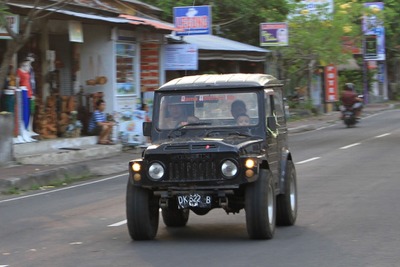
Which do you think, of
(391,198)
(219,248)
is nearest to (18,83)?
(391,198)

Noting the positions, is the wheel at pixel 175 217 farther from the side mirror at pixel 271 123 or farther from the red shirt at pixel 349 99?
the red shirt at pixel 349 99

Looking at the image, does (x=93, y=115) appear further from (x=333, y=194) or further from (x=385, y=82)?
(x=385, y=82)

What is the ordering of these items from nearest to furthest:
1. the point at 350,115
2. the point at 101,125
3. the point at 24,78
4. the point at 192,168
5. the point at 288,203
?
the point at 192,168 < the point at 288,203 < the point at 24,78 < the point at 101,125 < the point at 350,115

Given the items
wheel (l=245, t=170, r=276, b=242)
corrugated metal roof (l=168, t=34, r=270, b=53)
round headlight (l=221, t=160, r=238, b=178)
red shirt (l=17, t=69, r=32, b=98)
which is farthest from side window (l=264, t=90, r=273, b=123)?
corrugated metal roof (l=168, t=34, r=270, b=53)

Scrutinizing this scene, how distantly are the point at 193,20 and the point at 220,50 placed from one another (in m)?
3.44

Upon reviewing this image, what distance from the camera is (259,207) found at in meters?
8.23

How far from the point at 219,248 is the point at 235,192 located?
0.69 m

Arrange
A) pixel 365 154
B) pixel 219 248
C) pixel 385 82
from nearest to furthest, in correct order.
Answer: pixel 219 248 → pixel 365 154 → pixel 385 82

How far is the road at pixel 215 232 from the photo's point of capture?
7730mm

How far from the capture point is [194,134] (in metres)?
9.12

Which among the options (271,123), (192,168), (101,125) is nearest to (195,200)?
(192,168)

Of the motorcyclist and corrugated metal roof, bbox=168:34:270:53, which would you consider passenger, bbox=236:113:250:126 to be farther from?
the motorcyclist

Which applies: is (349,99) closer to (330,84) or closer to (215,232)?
(330,84)

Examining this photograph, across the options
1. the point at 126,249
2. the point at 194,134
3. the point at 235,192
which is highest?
the point at 194,134
